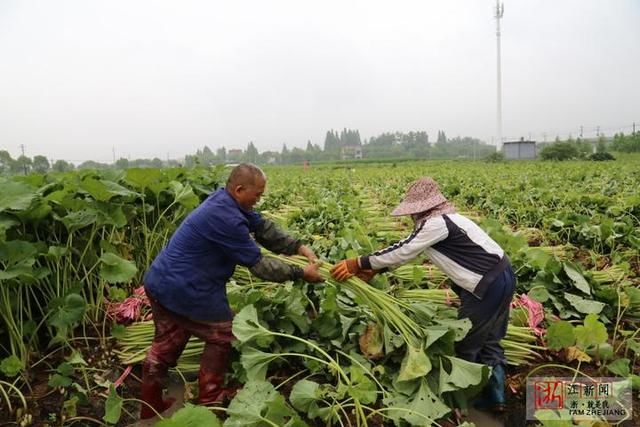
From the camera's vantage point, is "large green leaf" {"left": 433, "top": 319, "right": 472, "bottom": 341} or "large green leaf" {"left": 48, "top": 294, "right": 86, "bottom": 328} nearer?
"large green leaf" {"left": 433, "top": 319, "right": 472, "bottom": 341}

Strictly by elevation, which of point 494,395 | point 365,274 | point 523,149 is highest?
point 523,149

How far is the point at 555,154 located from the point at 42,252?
149 ft

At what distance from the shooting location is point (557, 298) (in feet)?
12.1

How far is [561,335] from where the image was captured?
114 inches

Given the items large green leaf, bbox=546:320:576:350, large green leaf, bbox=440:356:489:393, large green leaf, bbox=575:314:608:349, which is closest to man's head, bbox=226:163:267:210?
large green leaf, bbox=440:356:489:393

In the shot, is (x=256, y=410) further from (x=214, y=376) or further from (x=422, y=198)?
(x=422, y=198)

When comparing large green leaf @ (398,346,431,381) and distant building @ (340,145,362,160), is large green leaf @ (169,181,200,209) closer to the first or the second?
large green leaf @ (398,346,431,381)

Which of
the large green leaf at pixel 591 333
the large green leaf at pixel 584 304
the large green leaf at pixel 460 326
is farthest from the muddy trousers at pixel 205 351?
the large green leaf at pixel 584 304

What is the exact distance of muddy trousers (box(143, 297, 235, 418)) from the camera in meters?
2.78

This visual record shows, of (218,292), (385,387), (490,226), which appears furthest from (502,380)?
(490,226)

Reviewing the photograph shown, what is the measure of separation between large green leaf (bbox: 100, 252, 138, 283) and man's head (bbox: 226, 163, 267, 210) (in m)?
0.96

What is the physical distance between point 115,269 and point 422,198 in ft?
6.90

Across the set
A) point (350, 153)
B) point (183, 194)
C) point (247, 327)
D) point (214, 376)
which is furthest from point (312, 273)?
point (350, 153)

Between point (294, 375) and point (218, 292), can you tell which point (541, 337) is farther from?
point (218, 292)
